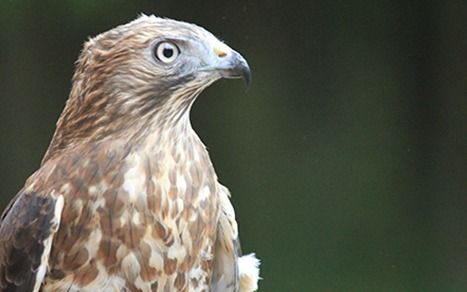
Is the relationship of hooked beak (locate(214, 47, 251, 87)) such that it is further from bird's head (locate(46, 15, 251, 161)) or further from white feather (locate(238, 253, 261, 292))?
white feather (locate(238, 253, 261, 292))

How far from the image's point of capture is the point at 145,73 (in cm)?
356

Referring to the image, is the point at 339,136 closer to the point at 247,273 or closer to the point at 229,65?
the point at 247,273

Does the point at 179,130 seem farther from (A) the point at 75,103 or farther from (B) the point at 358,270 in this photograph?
(B) the point at 358,270

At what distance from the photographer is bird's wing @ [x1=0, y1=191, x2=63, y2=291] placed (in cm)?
356

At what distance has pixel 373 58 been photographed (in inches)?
251

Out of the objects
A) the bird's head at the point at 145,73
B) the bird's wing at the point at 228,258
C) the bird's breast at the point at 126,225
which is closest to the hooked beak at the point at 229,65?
the bird's head at the point at 145,73

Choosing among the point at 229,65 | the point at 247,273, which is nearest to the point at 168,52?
the point at 229,65

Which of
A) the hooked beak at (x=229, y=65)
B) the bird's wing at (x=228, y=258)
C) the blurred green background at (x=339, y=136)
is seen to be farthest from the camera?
the blurred green background at (x=339, y=136)

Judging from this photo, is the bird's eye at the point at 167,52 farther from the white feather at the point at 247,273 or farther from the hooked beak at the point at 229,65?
the white feather at the point at 247,273

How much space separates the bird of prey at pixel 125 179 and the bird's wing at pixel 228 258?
22 cm

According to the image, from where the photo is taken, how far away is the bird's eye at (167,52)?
352 cm

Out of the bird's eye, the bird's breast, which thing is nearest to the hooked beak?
the bird's eye

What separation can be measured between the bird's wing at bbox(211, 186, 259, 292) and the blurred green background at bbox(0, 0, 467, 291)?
2.33 m

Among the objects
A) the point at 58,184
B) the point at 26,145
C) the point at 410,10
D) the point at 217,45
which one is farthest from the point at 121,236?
the point at 410,10
